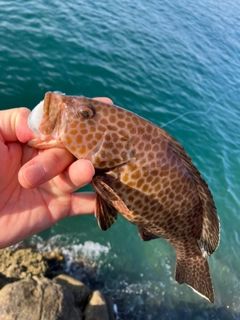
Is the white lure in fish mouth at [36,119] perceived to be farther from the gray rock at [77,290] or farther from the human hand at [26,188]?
the gray rock at [77,290]

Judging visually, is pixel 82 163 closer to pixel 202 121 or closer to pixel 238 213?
pixel 238 213

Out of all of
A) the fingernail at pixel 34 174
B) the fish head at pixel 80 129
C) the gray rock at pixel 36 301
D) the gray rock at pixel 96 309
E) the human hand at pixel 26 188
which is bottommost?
the gray rock at pixel 96 309

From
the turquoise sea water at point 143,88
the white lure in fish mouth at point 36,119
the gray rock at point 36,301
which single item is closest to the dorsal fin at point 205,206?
the white lure in fish mouth at point 36,119

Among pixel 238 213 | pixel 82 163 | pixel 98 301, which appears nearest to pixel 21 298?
pixel 98 301

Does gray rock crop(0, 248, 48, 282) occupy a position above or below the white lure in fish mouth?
below

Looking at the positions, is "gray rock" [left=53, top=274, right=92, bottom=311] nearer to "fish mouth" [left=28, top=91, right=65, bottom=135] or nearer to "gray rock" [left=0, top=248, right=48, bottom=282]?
"gray rock" [left=0, top=248, right=48, bottom=282]

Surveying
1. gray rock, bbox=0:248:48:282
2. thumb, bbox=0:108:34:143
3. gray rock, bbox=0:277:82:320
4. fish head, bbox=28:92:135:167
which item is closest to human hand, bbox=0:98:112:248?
thumb, bbox=0:108:34:143
